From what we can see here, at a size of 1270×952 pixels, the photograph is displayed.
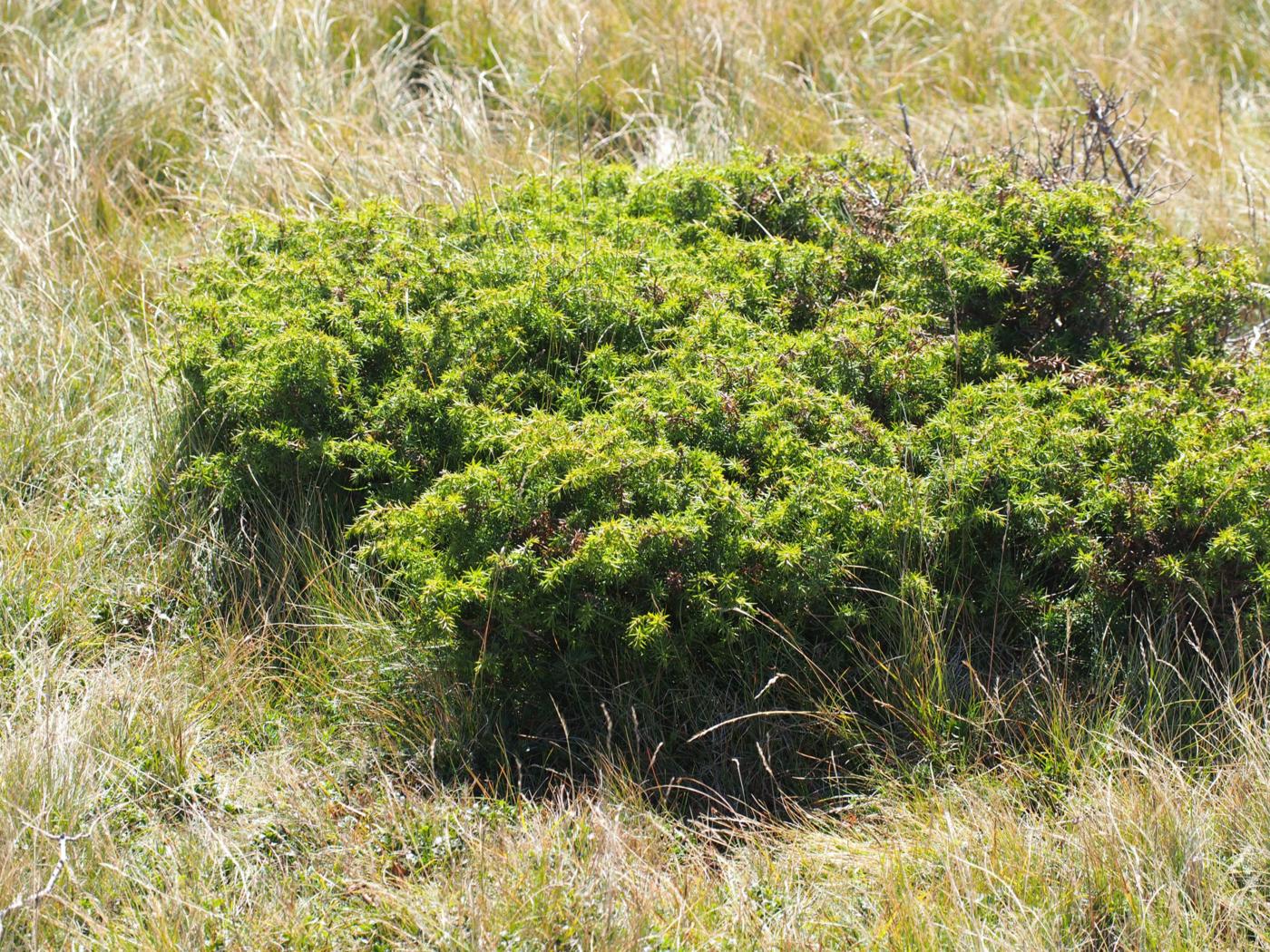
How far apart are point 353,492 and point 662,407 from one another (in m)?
1.11

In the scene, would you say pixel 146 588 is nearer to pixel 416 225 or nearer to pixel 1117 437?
pixel 416 225

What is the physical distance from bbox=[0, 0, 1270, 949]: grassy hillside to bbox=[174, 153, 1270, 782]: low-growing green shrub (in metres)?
0.29

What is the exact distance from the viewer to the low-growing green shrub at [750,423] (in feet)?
10.8

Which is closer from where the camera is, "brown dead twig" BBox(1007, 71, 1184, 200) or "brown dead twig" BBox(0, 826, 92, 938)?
"brown dead twig" BBox(0, 826, 92, 938)

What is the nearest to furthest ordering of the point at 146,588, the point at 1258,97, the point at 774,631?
1. the point at 774,631
2. the point at 146,588
3. the point at 1258,97

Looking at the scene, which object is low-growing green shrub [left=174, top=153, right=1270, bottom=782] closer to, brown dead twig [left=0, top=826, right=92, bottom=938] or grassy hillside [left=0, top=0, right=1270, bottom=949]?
grassy hillside [left=0, top=0, right=1270, bottom=949]

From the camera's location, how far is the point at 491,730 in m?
3.38

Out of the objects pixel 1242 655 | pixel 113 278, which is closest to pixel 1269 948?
pixel 1242 655

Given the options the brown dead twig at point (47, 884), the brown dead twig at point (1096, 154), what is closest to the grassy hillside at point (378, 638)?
the brown dead twig at point (47, 884)

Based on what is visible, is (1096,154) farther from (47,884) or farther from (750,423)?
(47,884)

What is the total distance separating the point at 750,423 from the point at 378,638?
49.4 inches

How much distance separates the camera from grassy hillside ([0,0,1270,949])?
2.80m

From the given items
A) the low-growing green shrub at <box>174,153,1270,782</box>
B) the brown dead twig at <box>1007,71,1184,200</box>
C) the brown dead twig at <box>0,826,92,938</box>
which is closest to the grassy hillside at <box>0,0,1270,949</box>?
the brown dead twig at <box>0,826,92,938</box>

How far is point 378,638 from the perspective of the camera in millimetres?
3613
